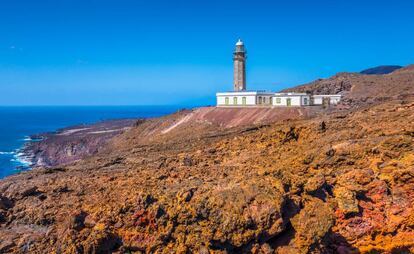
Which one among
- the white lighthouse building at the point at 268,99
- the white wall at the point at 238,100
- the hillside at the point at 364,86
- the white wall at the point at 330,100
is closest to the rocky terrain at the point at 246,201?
the hillside at the point at 364,86

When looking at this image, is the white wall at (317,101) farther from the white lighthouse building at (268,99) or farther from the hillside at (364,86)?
the hillside at (364,86)

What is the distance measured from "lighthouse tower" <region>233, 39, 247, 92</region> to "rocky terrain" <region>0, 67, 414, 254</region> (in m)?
48.3

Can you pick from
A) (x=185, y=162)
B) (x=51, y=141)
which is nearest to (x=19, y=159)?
(x=51, y=141)

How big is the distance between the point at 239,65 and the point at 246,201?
58.3 m

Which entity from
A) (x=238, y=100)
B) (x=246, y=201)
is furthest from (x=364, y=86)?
(x=246, y=201)

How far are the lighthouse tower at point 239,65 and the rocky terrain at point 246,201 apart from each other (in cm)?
4835

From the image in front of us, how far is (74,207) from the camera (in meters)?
11.8

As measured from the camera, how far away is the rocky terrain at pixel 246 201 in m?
10.4

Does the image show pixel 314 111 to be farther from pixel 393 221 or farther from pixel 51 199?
pixel 51 199

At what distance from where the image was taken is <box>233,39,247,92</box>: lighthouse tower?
67688mm

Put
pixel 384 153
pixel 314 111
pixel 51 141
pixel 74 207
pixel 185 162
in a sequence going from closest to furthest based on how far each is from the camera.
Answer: pixel 74 207 → pixel 384 153 → pixel 185 162 → pixel 314 111 → pixel 51 141

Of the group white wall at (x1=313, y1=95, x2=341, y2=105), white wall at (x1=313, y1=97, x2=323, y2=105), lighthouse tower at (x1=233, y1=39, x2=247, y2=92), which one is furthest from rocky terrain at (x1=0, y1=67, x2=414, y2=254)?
lighthouse tower at (x1=233, y1=39, x2=247, y2=92)

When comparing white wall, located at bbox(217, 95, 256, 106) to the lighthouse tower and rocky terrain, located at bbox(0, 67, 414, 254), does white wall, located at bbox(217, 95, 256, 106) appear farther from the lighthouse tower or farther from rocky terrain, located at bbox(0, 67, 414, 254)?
rocky terrain, located at bbox(0, 67, 414, 254)

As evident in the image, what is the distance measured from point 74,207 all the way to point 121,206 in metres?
1.72
